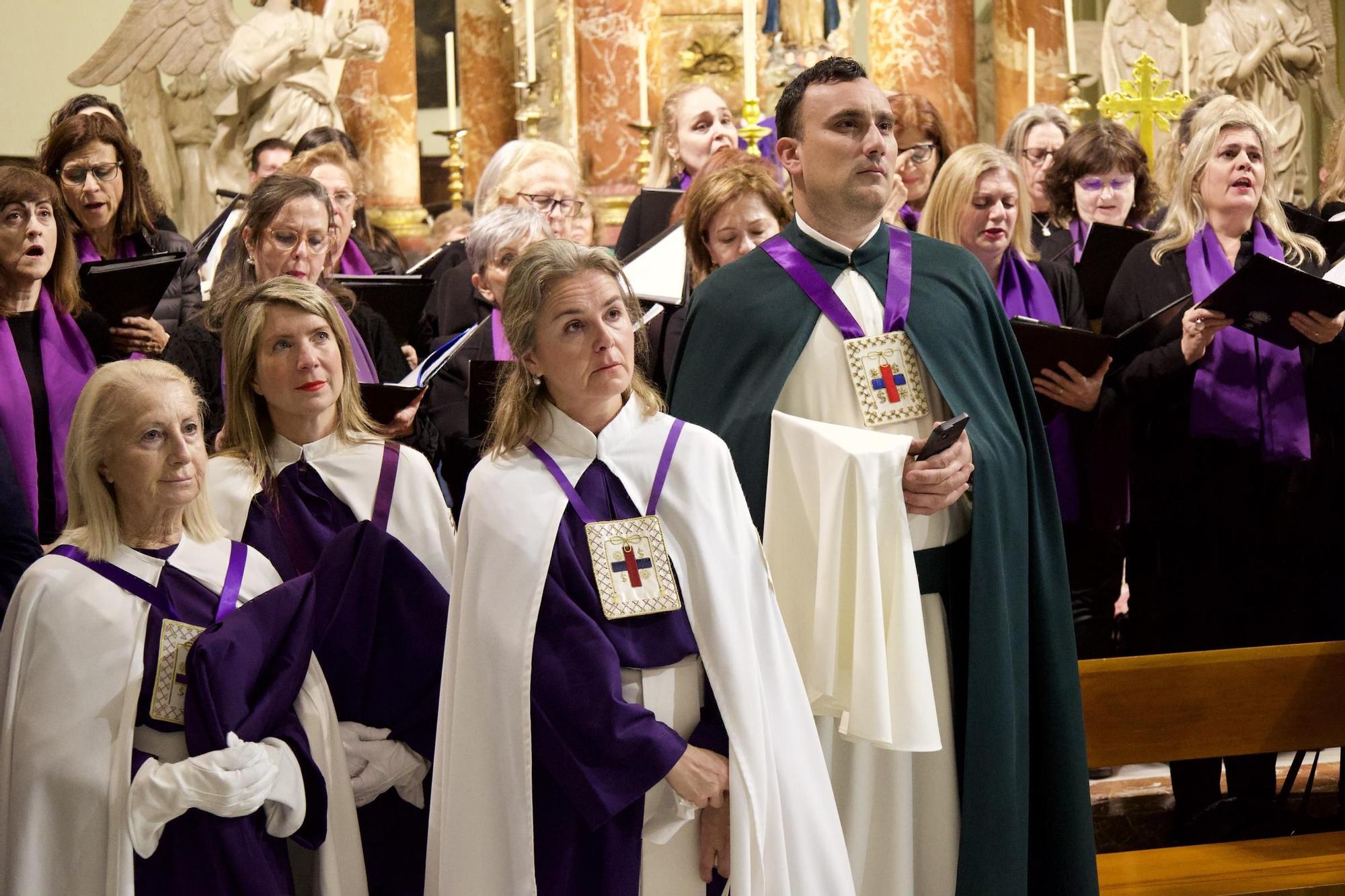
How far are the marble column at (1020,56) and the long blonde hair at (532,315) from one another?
935cm

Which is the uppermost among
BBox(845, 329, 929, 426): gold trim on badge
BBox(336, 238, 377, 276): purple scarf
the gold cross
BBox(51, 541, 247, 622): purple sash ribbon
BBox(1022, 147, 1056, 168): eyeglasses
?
the gold cross

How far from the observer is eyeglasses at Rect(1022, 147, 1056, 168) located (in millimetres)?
6387

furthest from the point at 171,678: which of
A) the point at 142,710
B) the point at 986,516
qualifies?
the point at 986,516

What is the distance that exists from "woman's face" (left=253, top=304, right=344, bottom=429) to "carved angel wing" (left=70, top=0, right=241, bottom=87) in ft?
23.2

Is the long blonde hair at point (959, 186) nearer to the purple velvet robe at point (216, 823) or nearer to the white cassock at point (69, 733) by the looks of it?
the purple velvet robe at point (216, 823)

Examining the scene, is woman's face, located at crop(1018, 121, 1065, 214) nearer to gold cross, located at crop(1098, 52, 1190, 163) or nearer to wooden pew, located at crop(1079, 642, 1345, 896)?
gold cross, located at crop(1098, 52, 1190, 163)

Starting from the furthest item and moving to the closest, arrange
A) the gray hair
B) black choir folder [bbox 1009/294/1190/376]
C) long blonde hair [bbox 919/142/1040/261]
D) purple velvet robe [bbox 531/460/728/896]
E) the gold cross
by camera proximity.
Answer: the gold cross < the gray hair < long blonde hair [bbox 919/142/1040/261] < black choir folder [bbox 1009/294/1190/376] < purple velvet robe [bbox 531/460/728/896]

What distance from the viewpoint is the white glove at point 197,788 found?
9.14 feet

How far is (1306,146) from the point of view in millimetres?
12211

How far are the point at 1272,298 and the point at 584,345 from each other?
2.42 m

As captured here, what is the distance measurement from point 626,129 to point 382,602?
25.3 ft

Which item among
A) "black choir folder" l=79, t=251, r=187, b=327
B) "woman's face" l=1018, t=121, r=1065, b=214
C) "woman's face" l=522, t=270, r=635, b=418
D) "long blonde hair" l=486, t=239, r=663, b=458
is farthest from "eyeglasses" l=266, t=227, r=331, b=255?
"woman's face" l=1018, t=121, r=1065, b=214

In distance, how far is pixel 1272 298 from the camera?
4.37m

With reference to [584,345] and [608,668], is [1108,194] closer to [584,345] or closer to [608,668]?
[584,345]
